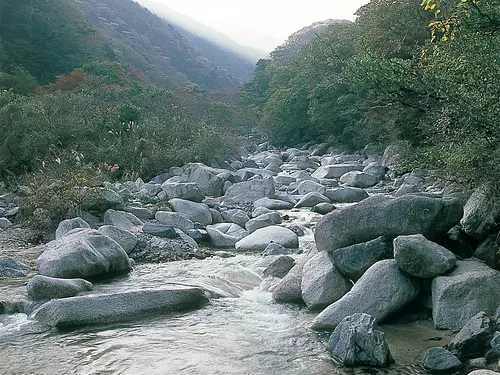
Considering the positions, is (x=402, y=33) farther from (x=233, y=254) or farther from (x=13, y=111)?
(x=13, y=111)

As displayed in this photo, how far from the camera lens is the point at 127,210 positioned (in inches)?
512

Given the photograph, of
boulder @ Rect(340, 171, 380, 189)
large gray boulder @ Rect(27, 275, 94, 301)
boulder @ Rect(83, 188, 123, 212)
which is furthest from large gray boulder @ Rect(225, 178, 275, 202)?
large gray boulder @ Rect(27, 275, 94, 301)

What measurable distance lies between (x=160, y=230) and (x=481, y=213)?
20.1 ft

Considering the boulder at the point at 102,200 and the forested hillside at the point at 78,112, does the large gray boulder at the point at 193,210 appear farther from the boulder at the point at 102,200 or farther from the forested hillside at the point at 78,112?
the forested hillside at the point at 78,112

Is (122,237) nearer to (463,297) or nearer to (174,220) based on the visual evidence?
(174,220)

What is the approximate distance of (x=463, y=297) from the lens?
641cm

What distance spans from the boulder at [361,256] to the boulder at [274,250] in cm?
288

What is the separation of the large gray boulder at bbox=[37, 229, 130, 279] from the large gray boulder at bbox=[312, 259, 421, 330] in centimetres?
374

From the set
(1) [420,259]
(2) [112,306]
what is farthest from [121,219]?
(1) [420,259]

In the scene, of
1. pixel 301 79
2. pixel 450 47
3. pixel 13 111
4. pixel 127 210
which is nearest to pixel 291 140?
pixel 301 79

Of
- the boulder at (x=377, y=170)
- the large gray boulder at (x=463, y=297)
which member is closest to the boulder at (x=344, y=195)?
the boulder at (x=377, y=170)

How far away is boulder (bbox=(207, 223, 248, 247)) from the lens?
38.2 ft

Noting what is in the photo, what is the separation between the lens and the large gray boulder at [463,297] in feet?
20.6

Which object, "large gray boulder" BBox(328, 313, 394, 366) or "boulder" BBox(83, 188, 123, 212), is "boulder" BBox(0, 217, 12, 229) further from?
"large gray boulder" BBox(328, 313, 394, 366)
